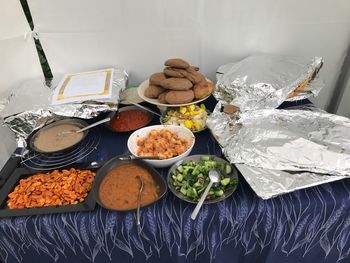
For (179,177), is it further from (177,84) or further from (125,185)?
(177,84)

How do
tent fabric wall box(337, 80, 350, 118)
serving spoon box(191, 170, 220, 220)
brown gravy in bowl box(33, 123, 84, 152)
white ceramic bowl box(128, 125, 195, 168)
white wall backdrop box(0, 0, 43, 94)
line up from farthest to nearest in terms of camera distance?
tent fabric wall box(337, 80, 350, 118) → white wall backdrop box(0, 0, 43, 94) → brown gravy in bowl box(33, 123, 84, 152) → white ceramic bowl box(128, 125, 195, 168) → serving spoon box(191, 170, 220, 220)

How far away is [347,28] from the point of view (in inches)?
42.9

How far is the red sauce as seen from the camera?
0.94 metres

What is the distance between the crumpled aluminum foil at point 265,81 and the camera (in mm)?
923

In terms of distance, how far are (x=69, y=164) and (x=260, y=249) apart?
62cm

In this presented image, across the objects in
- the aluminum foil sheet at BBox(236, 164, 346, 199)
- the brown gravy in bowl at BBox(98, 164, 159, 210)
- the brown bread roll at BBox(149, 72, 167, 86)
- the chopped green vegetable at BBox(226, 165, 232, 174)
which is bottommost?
the brown gravy in bowl at BBox(98, 164, 159, 210)

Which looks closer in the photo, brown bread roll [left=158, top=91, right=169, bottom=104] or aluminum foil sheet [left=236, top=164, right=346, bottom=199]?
aluminum foil sheet [left=236, top=164, right=346, bottom=199]

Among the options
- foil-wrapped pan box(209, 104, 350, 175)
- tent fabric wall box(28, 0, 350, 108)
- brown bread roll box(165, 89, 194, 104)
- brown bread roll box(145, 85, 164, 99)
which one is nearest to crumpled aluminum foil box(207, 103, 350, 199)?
foil-wrapped pan box(209, 104, 350, 175)

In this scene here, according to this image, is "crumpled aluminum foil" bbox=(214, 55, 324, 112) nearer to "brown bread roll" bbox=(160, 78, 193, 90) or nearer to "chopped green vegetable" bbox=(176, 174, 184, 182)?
"brown bread roll" bbox=(160, 78, 193, 90)

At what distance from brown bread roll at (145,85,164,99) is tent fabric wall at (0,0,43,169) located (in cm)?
56

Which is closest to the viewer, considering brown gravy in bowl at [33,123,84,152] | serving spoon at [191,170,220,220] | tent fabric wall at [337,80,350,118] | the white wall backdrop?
serving spoon at [191,170,220,220]

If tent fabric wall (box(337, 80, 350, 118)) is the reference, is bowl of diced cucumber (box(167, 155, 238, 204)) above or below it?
above

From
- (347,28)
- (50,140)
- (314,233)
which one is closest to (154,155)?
(50,140)

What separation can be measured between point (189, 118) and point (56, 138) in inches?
17.6
